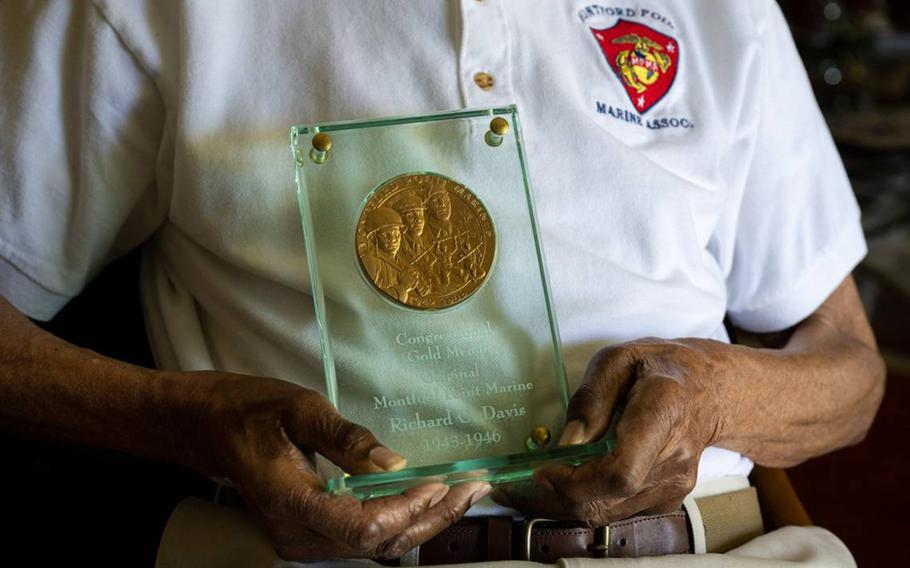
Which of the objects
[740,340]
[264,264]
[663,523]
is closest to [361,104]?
[264,264]

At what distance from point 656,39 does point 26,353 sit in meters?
0.61

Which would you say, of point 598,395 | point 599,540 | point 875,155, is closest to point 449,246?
point 598,395

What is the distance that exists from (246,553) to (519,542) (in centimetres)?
21

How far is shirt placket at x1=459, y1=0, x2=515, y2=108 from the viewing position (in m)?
0.83

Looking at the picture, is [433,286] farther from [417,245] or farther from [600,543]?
[600,543]

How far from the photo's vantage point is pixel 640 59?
3.01ft

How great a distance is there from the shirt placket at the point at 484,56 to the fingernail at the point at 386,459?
32cm

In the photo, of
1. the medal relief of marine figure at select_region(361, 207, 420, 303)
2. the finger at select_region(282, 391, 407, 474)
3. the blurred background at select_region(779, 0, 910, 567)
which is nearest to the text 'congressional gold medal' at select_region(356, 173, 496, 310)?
the medal relief of marine figure at select_region(361, 207, 420, 303)

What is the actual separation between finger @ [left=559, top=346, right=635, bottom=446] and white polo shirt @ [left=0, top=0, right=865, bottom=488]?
91 millimetres

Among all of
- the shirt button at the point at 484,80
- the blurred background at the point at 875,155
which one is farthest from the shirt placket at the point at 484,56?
the blurred background at the point at 875,155

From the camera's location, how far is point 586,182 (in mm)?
862

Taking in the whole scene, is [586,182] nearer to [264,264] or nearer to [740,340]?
[264,264]

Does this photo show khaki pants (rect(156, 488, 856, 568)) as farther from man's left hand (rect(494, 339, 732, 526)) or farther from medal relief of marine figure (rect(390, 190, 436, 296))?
medal relief of marine figure (rect(390, 190, 436, 296))

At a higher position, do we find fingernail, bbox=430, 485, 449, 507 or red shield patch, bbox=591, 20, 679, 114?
red shield patch, bbox=591, 20, 679, 114
